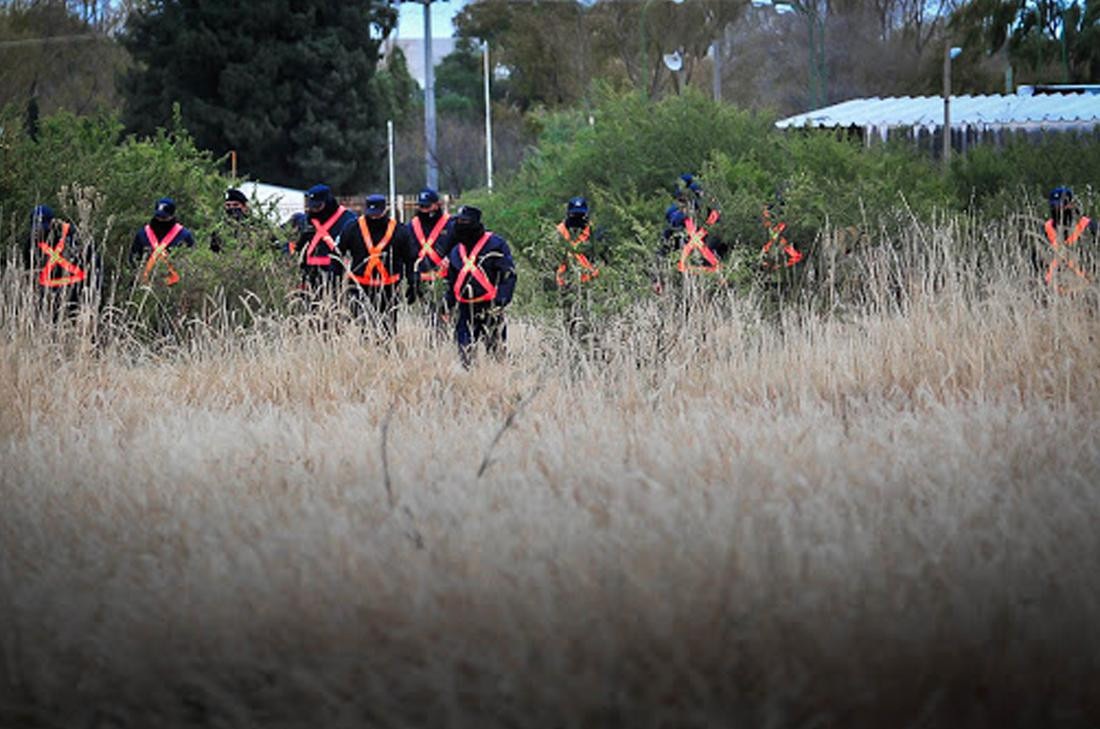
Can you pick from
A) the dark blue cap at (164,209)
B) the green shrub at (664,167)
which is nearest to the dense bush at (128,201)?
the dark blue cap at (164,209)

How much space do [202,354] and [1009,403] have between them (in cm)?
481

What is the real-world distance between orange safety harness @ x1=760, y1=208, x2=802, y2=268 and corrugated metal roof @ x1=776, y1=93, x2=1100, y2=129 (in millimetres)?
18452

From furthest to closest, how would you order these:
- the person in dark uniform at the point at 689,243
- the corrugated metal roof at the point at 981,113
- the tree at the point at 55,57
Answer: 1. the tree at the point at 55,57
2. the corrugated metal roof at the point at 981,113
3. the person in dark uniform at the point at 689,243

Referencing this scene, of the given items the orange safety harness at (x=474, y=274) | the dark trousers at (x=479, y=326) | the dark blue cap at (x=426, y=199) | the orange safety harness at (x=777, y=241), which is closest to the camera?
the dark trousers at (x=479, y=326)

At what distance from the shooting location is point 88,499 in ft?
19.0

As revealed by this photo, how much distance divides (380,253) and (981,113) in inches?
956

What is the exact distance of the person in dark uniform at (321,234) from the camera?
13523 millimetres

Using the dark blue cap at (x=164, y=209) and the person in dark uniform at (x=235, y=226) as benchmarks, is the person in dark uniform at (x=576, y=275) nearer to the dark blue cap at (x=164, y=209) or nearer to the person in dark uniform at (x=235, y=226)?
the person in dark uniform at (x=235, y=226)

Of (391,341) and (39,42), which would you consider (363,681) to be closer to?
(391,341)

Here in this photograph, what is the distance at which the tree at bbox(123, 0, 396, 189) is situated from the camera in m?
44.6

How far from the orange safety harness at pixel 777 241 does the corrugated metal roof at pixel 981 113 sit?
1845cm

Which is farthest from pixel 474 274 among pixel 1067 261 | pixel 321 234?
pixel 1067 261

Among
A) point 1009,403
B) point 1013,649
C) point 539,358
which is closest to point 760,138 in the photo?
point 539,358

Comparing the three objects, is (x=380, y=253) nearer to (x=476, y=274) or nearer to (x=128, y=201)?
(x=476, y=274)
